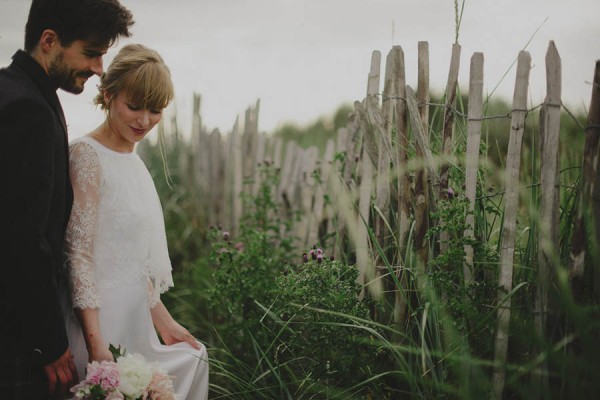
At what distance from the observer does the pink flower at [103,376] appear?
1980mm

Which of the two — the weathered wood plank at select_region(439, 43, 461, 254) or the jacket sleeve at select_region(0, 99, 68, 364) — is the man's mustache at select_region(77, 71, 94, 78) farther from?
the weathered wood plank at select_region(439, 43, 461, 254)

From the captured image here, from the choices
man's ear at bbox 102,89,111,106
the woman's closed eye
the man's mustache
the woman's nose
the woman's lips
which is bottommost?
the woman's lips

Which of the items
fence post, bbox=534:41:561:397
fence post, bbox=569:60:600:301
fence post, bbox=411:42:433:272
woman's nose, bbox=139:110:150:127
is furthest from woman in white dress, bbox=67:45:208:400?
fence post, bbox=569:60:600:301

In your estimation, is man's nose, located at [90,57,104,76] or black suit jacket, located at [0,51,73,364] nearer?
black suit jacket, located at [0,51,73,364]

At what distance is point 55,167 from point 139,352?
90 cm

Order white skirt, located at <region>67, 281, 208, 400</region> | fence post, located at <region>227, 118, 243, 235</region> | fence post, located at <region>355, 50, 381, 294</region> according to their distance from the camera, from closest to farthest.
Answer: white skirt, located at <region>67, 281, 208, 400</region>, fence post, located at <region>355, 50, 381, 294</region>, fence post, located at <region>227, 118, 243, 235</region>

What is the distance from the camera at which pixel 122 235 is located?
7.54ft

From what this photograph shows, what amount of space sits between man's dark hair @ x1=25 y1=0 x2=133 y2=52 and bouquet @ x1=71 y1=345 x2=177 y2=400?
120 cm

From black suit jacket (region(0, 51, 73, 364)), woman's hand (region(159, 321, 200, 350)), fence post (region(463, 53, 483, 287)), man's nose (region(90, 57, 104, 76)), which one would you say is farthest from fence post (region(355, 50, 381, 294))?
black suit jacket (region(0, 51, 73, 364))

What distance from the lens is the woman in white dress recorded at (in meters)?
2.17

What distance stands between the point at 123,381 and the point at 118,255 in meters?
0.53

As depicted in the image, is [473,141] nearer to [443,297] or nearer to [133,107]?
[443,297]

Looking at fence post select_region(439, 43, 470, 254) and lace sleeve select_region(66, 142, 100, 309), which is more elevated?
fence post select_region(439, 43, 470, 254)

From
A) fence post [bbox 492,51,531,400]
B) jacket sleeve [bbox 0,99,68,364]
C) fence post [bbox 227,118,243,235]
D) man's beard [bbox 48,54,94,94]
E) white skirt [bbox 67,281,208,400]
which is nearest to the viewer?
jacket sleeve [bbox 0,99,68,364]
